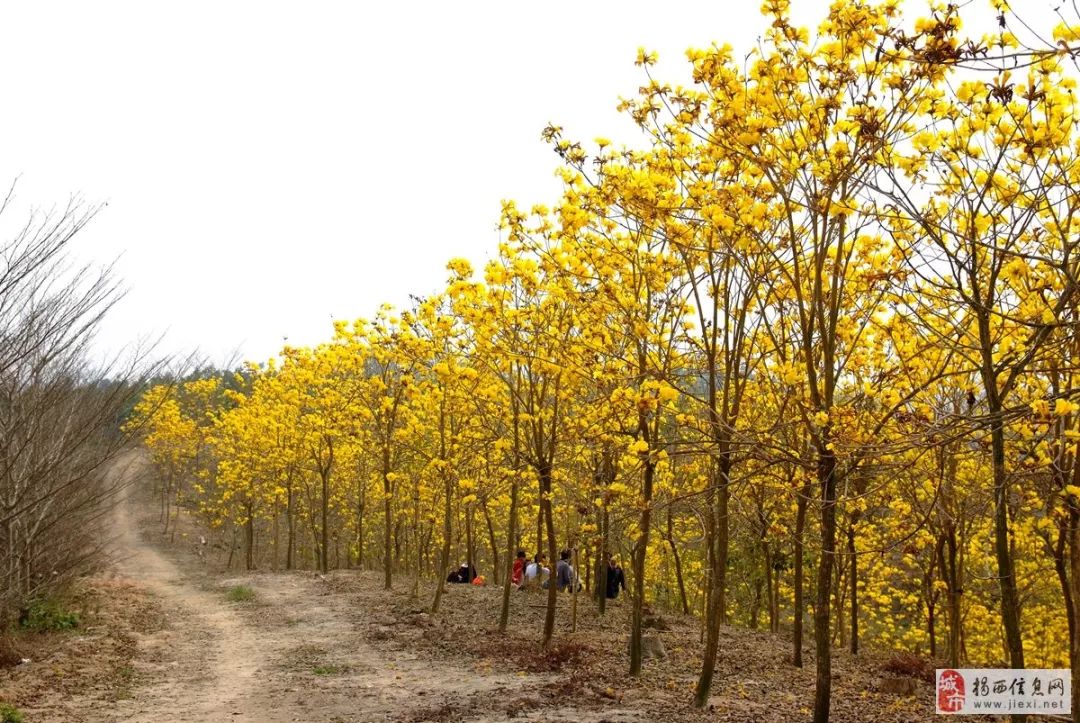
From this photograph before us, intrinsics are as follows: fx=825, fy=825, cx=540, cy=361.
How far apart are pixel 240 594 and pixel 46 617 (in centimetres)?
652

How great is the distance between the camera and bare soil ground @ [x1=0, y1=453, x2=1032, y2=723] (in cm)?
839

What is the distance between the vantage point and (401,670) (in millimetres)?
10703

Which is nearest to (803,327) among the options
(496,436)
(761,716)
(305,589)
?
(761,716)

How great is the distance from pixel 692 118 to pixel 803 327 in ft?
5.49

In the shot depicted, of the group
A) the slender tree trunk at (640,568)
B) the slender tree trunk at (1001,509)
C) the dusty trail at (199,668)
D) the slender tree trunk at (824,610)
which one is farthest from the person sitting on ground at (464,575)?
the slender tree trunk at (1001,509)

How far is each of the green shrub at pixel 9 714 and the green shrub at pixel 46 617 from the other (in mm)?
5241

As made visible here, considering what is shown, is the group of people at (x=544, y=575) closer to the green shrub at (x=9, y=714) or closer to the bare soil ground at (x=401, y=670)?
the bare soil ground at (x=401, y=670)

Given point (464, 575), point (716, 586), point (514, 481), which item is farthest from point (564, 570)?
point (716, 586)

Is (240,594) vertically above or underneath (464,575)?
underneath

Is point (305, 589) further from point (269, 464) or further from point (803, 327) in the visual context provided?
point (803, 327)

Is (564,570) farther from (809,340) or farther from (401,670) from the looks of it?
(809,340)

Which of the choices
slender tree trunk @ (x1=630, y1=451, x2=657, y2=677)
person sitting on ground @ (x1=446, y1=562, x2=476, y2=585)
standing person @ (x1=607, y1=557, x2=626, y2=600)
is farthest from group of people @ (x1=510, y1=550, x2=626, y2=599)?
slender tree trunk @ (x1=630, y1=451, x2=657, y2=677)

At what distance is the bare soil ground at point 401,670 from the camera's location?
8391 millimetres

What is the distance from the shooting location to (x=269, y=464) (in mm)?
23875
